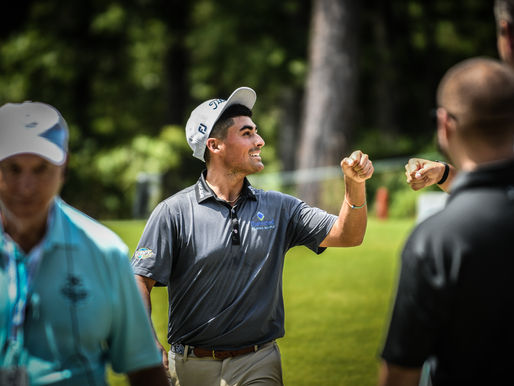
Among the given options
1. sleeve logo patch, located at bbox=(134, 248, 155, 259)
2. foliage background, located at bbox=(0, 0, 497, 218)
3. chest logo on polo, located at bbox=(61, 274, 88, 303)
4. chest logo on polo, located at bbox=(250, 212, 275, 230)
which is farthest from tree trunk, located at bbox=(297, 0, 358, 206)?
chest logo on polo, located at bbox=(61, 274, 88, 303)

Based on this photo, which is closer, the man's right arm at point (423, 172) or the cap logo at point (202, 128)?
the man's right arm at point (423, 172)

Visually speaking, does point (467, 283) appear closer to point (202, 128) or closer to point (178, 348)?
point (178, 348)

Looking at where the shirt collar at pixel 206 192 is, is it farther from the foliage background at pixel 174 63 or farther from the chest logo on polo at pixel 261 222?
the foliage background at pixel 174 63

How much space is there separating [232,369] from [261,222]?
83 cm

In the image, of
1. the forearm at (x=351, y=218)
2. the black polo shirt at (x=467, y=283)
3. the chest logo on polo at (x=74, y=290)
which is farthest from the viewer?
the forearm at (x=351, y=218)

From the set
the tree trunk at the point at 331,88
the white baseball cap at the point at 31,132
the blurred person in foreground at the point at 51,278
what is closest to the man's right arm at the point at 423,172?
the blurred person in foreground at the point at 51,278

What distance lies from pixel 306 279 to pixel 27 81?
60.4 feet

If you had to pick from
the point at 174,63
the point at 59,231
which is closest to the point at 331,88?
the point at 174,63

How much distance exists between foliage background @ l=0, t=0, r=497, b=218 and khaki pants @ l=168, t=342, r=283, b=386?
58.8 feet

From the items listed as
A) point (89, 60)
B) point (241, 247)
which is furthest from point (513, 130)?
point (89, 60)

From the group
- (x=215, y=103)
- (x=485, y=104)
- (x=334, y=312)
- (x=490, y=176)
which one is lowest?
(x=334, y=312)

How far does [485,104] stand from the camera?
7.75 ft

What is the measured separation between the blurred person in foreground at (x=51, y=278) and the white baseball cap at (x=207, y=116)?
1943 millimetres

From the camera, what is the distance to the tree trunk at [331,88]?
17797 millimetres
